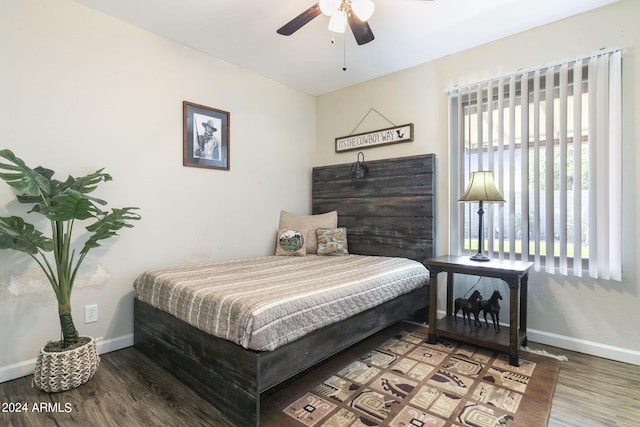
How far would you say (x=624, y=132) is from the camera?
222 cm

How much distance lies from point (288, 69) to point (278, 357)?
2.78 m

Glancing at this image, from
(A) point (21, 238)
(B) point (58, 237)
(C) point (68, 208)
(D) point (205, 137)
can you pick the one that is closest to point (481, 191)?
(D) point (205, 137)

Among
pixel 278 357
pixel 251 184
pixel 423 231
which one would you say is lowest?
pixel 278 357

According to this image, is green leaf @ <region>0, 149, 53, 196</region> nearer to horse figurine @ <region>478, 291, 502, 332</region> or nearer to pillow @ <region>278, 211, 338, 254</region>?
pillow @ <region>278, 211, 338, 254</region>

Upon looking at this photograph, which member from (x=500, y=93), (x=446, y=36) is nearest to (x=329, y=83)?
(x=446, y=36)

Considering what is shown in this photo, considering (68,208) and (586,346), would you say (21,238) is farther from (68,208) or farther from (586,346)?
(586,346)

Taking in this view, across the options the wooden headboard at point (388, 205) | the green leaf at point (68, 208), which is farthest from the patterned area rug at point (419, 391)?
the green leaf at point (68, 208)

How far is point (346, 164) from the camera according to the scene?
11.9ft

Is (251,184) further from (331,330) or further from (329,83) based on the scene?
(331,330)

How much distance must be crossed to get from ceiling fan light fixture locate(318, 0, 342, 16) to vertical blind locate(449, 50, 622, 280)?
62.1 inches

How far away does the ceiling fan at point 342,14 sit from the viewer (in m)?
1.85

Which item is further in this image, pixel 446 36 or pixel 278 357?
pixel 446 36

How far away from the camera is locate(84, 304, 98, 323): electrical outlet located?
2289 mm

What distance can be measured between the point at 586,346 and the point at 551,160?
140cm
